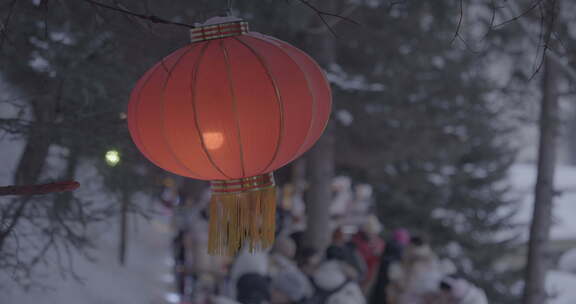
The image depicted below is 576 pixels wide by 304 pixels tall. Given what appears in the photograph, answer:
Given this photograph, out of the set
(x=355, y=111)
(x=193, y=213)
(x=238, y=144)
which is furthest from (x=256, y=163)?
(x=193, y=213)

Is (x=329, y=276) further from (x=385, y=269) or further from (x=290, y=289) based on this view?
(x=385, y=269)

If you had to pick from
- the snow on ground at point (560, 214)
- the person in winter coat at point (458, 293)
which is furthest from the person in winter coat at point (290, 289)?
the snow on ground at point (560, 214)

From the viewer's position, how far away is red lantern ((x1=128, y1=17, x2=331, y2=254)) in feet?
8.27

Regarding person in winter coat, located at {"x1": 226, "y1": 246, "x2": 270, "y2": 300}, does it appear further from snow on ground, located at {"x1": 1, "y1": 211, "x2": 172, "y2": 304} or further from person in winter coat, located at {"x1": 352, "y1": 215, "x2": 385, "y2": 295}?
person in winter coat, located at {"x1": 352, "y1": 215, "x2": 385, "y2": 295}

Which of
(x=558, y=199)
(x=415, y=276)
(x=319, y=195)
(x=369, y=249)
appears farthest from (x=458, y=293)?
(x=558, y=199)

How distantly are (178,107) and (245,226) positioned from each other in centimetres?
74

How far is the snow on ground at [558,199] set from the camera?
21.7 meters

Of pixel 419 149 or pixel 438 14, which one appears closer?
pixel 438 14

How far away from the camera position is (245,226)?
9.51ft

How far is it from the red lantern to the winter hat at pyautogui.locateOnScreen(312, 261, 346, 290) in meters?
3.31

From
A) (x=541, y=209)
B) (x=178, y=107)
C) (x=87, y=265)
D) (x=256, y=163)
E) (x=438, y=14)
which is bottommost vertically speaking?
(x=87, y=265)

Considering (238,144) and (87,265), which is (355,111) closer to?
(87,265)

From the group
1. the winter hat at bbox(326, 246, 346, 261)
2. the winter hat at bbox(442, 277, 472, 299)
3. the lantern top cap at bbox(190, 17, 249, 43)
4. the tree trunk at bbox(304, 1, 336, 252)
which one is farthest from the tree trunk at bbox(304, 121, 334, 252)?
the lantern top cap at bbox(190, 17, 249, 43)

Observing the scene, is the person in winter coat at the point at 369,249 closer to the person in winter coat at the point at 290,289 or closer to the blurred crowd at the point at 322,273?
the blurred crowd at the point at 322,273
